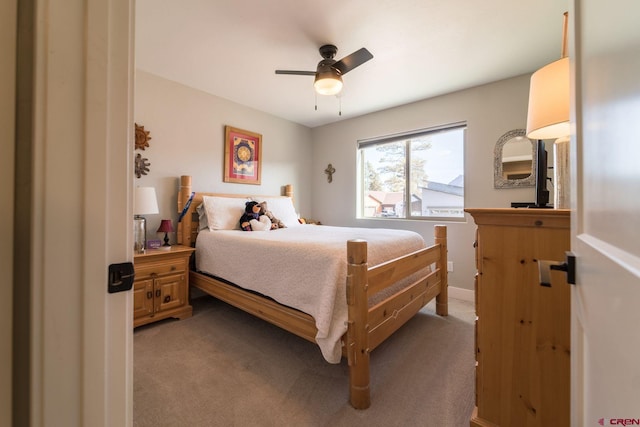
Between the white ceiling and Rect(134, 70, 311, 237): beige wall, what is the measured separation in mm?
188

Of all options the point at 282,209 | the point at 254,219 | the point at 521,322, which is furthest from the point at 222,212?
the point at 521,322

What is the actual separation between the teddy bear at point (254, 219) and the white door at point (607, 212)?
2579 mm

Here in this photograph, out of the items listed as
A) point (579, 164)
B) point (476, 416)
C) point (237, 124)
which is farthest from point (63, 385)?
point (237, 124)

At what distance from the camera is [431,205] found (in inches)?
131

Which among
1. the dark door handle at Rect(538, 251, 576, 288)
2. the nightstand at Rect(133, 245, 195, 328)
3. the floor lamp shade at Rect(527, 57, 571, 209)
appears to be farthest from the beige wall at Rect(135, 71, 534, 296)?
the dark door handle at Rect(538, 251, 576, 288)

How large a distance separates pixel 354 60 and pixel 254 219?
1874 millimetres

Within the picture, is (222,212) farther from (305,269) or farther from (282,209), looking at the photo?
(305,269)

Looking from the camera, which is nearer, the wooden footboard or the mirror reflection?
the wooden footboard

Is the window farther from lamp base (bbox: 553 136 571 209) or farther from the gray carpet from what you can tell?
lamp base (bbox: 553 136 571 209)

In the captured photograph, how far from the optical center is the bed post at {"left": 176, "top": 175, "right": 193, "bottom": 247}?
2834 mm

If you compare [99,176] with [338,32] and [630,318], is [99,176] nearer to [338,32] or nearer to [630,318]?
[630,318]

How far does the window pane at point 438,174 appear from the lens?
308 cm

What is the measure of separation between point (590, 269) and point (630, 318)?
0.23 metres

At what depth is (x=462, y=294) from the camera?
9.62ft
